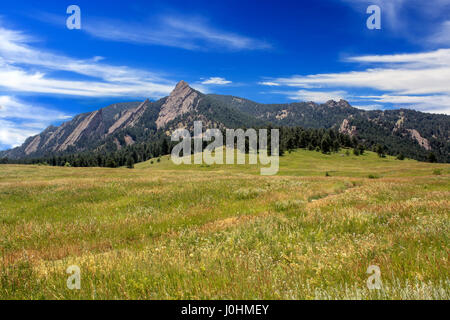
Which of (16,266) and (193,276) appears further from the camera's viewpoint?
(16,266)

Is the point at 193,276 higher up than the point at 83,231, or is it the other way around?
the point at 193,276

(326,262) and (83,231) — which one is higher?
(326,262)

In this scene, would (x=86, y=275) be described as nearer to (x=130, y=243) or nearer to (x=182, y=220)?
(x=130, y=243)

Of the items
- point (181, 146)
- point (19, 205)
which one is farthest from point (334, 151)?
point (19, 205)

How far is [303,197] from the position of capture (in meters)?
15.4

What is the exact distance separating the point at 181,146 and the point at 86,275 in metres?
152

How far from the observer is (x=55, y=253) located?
6797 millimetres
